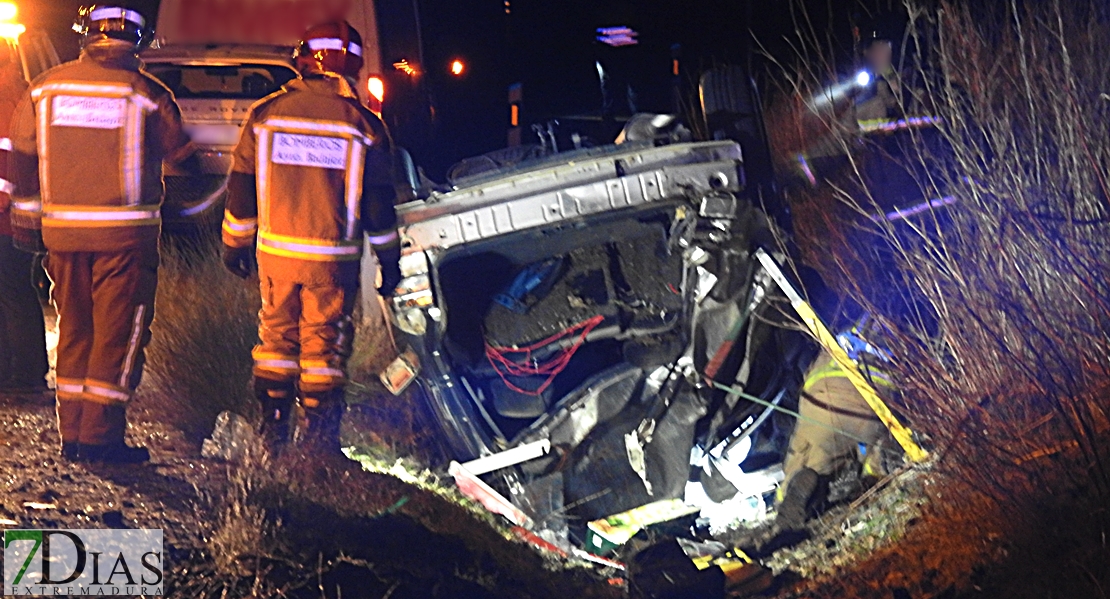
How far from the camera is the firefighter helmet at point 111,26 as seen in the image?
13.1 ft

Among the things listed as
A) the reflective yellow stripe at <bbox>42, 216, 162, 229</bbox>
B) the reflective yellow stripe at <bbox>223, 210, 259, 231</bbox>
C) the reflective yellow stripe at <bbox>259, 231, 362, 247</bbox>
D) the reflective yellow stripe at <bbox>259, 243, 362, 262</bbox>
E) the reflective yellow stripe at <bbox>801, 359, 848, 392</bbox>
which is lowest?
the reflective yellow stripe at <bbox>801, 359, 848, 392</bbox>

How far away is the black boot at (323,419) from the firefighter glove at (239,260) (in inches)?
Result: 23.5

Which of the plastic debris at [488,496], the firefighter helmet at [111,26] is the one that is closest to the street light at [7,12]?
the firefighter helmet at [111,26]

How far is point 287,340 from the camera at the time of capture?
14.2ft

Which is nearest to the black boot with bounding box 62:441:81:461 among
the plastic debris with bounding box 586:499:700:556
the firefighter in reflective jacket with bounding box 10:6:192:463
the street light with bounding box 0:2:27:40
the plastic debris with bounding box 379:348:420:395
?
the firefighter in reflective jacket with bounding box 10:6:192:463

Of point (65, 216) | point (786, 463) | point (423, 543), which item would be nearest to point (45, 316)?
point (65, 216)

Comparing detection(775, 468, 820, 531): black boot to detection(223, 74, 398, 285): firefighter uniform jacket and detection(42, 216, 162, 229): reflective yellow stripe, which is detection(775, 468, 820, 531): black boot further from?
detection(42, 216, 162, 229): reflective yellow stripe

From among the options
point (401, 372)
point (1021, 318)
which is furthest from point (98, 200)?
point (1021, 318)

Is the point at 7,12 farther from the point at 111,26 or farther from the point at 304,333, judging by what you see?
the point at 304,333

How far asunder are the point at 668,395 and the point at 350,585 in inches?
59.0

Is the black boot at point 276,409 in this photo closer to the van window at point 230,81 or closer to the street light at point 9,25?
the van window at point 230,81

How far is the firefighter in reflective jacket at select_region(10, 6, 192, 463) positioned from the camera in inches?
157

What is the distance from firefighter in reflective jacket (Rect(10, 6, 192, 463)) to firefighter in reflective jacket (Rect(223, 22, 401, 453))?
13.8 inches

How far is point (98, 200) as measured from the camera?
4008mm
